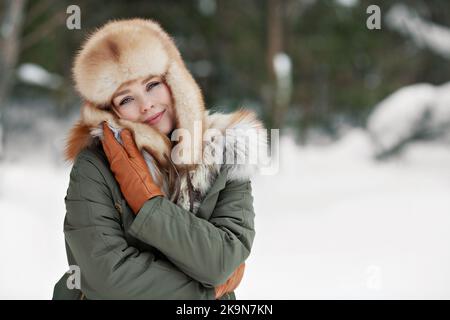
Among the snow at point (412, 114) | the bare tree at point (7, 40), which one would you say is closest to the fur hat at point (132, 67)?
the bare tree at point (7, 40)

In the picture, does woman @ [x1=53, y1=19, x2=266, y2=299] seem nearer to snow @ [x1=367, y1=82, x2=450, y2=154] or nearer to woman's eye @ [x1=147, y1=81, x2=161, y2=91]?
woman's eye @ [x1=147, y1=81, x2=161, y2=91]

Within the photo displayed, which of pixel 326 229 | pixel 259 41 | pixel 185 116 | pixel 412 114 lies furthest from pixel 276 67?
pixel 185 116

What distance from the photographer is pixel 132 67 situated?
60.0 inches

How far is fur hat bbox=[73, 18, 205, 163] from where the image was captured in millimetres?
1526

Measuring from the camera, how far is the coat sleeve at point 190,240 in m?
1.33

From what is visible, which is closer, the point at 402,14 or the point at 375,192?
the point at 375,192

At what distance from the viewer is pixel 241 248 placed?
1.43 m

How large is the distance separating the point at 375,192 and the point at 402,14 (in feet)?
11.0

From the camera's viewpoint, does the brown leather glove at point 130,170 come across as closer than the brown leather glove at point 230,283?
Yes

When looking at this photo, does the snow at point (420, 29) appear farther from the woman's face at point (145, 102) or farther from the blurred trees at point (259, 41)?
the woman's face at point (145, 102)

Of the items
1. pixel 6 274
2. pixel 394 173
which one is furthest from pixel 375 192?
pixel 6 274

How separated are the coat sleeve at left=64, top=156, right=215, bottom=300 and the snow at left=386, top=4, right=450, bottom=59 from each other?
Result: 8.22 m

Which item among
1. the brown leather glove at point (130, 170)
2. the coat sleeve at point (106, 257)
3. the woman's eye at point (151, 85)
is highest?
the woman's eye at point (151, 85)

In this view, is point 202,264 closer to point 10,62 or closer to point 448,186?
point 10,62
